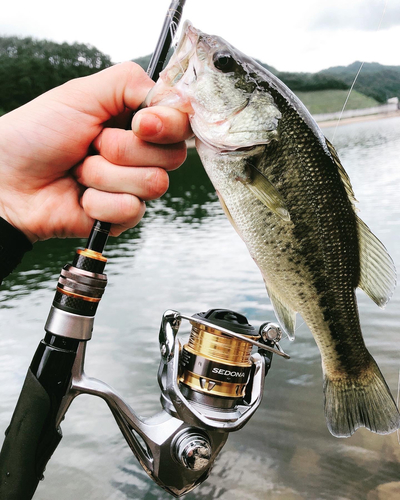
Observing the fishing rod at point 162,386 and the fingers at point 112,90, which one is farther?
the fingers at point 112,90

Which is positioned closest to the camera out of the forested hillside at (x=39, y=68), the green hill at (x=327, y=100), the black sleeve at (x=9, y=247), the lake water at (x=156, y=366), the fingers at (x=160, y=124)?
the fingers at (x=160, y=124)

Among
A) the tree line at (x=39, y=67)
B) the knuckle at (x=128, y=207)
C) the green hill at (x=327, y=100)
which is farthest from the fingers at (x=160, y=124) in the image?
the tree line at (x=39, y=67)

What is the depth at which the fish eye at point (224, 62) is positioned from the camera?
1.41m

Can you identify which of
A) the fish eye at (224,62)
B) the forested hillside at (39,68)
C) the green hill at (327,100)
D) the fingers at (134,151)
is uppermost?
the forested hillside at (39,68)

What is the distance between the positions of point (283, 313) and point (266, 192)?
427mm

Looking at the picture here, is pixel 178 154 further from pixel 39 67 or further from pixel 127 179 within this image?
pixel 39 67

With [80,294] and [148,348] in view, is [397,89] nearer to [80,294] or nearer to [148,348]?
[148,348]

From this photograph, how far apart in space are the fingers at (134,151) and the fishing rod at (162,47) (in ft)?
0.72

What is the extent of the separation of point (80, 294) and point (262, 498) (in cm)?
306

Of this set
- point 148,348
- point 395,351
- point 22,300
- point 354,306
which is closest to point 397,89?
point 395,351

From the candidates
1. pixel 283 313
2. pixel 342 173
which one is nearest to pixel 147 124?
pixel 342 173

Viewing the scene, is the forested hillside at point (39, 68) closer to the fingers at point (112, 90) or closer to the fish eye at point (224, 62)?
the fingers at point (112, 90)

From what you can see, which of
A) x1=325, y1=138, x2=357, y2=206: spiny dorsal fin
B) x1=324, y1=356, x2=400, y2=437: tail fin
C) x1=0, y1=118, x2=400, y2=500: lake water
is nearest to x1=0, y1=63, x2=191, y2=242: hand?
x1=325, y1=138, x2=357, y2=206: spiny dorsal fin

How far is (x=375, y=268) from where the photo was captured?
1.49 metres
